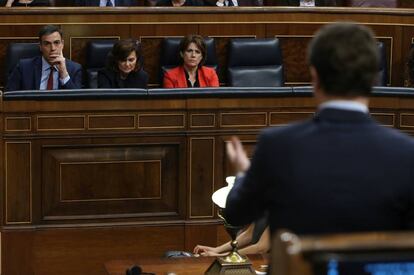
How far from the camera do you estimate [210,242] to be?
533 centimetres

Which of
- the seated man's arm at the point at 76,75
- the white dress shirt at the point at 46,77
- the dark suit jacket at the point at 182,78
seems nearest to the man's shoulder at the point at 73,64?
the seated man's arm at the point at 76,75

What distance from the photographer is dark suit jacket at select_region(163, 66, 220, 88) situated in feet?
21.0

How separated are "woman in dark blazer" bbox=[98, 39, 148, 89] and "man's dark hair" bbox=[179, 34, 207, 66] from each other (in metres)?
0.35

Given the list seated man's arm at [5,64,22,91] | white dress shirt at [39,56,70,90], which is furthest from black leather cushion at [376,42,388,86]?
seated man's arm at [5,64,22,91]

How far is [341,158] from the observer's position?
190 centimetres

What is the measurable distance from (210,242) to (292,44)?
2.15m

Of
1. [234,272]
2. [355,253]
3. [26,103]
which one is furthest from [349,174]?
[26,103]

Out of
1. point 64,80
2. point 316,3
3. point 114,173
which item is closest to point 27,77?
point 64,80

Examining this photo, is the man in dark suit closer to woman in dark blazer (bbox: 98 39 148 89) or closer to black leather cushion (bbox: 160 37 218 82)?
woman in dark blazer (bbox: 98 39 148 89)

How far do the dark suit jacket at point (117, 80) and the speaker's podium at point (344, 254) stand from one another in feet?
14.5

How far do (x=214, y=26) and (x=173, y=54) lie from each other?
0.39m

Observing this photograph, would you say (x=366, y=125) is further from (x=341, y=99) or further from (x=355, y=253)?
(x=355, y=253)

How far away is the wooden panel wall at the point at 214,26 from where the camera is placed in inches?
261

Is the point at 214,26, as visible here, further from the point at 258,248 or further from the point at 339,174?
the point at 339,174
